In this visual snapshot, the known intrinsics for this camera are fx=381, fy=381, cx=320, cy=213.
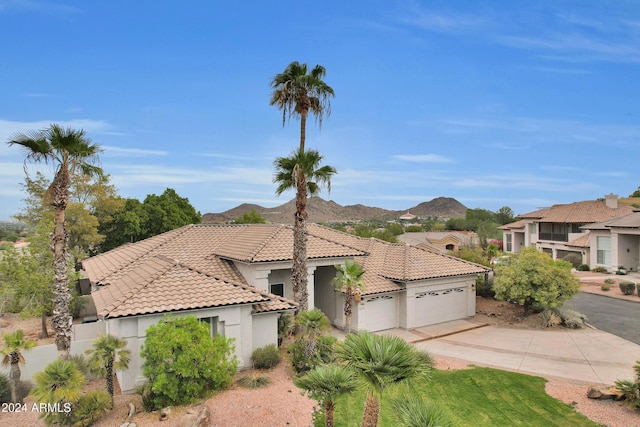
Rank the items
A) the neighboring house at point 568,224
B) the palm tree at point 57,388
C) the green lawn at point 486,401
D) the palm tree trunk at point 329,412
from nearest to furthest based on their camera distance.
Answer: the palm tree trunk at point 329,412, the palm tree at point 57,388, the green lawn at point 486,401, the neighboring house at point 568,224

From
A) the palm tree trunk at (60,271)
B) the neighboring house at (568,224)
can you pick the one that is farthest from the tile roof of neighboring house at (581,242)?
the palm tree trunk at (60,271)

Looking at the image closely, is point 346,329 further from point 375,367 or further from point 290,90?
point 375,367

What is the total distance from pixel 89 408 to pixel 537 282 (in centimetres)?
2171

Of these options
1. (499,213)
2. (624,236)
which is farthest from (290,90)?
(499,213)

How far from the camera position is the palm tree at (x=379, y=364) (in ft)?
22.6

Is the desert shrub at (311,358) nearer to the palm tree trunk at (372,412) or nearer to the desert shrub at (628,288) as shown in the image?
the palm tree trunk at (372,412)

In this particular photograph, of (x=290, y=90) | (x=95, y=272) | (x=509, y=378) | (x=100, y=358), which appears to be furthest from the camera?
(x=95, y=272)

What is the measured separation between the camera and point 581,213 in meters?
51.3

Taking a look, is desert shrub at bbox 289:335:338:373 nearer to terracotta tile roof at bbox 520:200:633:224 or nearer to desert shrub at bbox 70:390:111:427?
desert shrub at bbox 70:390:111:427

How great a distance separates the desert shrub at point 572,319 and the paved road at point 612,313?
3.21 feet

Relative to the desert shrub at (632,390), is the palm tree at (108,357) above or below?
above

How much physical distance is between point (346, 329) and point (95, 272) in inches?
607

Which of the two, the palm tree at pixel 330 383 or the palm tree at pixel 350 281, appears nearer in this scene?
the palm tree at pixel 330 383

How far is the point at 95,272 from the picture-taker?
907 inches
